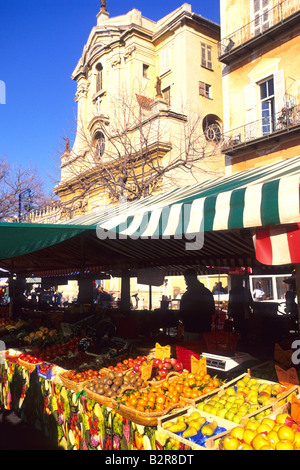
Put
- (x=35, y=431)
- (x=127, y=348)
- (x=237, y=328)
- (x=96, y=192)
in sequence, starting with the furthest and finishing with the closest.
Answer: (x=96, y=192) < (x=237, y=328) < (x=127, y=348) < (x=35, y=431)

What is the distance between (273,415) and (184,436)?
788mm

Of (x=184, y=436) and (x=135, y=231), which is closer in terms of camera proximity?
(x=184, y=436)

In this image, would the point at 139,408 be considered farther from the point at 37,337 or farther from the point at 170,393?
the point at 37,337

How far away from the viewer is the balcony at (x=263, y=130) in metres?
13.2

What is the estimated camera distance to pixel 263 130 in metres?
14.8

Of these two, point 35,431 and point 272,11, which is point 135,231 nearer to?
point 35,431

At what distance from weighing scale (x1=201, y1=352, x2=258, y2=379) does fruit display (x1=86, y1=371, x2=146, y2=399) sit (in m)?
0.85

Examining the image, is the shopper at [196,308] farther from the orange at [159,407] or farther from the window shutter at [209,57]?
the window shutter at [209,57]

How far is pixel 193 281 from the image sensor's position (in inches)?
230

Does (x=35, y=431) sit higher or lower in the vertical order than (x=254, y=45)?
lower

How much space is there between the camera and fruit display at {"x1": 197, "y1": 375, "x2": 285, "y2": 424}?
3161mm

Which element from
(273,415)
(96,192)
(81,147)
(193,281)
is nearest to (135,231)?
(273,415)

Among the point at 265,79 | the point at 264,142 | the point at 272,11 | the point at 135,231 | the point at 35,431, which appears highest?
the point at 272,11

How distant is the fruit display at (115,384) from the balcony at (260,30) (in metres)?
14.2
